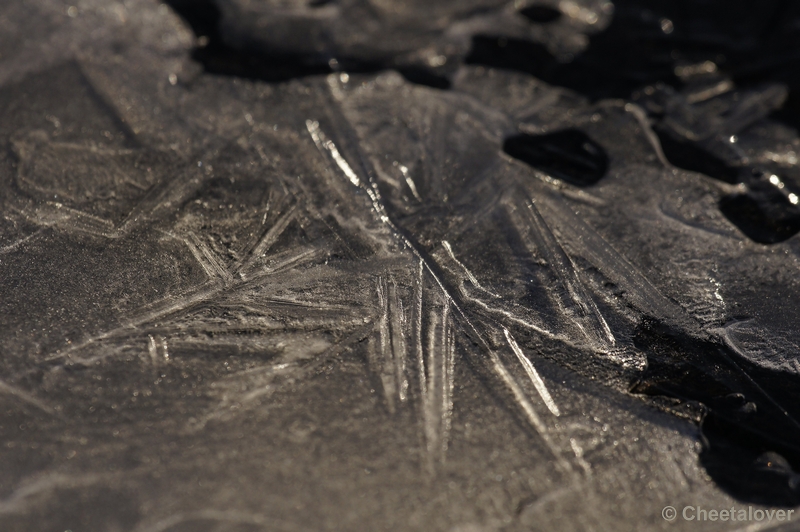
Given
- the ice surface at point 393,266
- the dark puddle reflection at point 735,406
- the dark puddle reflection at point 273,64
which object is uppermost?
the dark puddle reflection at point 273,64

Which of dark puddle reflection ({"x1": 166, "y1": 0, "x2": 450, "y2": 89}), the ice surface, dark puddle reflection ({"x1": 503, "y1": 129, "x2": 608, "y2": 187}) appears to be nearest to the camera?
the ice surface

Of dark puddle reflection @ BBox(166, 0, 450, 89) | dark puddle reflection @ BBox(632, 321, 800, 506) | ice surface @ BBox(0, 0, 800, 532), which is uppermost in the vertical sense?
dark puddle reflection @ BBox(166, 0, 450, 89)

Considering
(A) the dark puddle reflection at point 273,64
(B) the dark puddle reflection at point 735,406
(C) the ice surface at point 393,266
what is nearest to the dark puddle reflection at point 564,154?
(C) the ice surface at point 393,266

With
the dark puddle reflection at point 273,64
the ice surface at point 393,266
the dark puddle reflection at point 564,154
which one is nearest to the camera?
the ice surface at point 393,266

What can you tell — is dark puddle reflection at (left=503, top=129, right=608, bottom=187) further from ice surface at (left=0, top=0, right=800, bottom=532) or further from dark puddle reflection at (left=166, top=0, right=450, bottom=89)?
dark puddle reflection at (left=166, top=0, right=450, bottom=89)

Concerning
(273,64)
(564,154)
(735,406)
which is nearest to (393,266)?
(564,154)

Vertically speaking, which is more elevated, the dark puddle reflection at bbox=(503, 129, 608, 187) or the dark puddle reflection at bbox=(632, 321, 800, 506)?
the dark puddle reflection at bbox=(503, 129, 608, 187)

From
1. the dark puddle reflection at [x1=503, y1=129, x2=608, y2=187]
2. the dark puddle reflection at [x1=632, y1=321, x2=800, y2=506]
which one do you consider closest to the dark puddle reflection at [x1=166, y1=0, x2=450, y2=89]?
the dark puddle reflection at [x1=503, y1=129, x2=608, y2=187]

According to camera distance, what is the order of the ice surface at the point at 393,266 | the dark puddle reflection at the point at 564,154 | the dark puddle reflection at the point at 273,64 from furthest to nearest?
1. the dark puddle reflection at the point at 273,64
2. the dark puddle reflection at the point at 564,154
3. the ice surface at the point at 393,266

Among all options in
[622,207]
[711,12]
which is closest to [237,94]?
[622,207]

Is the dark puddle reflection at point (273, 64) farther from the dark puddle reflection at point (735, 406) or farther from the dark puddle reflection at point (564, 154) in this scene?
the dark puddle reflection at point (735, 406)

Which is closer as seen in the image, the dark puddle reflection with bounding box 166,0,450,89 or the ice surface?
the ice surface
